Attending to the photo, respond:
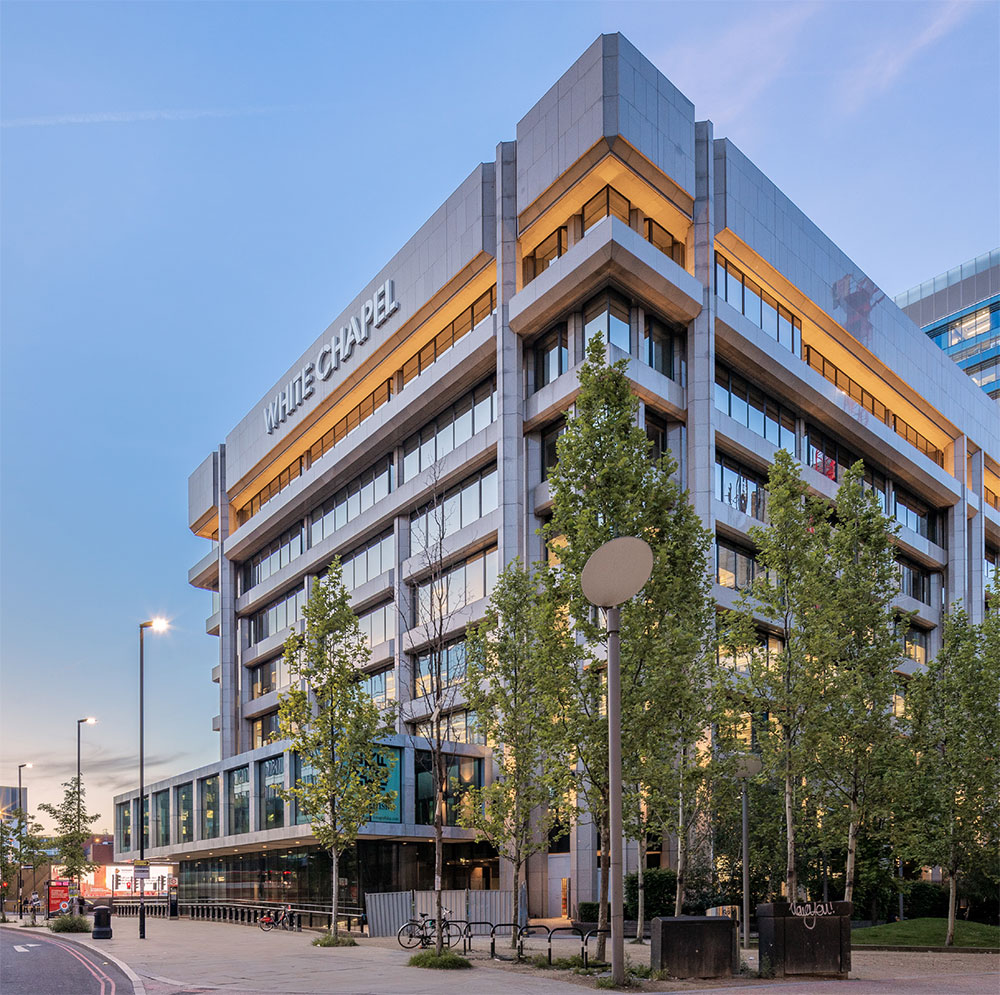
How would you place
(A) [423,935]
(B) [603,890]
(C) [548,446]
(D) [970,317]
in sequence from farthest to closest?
(D) [970,317], (C) [548,446], (A) [423,935], (B) [603,890]

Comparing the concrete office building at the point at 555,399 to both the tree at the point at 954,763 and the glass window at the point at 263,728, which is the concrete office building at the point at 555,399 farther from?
the tree at the point at 954,763

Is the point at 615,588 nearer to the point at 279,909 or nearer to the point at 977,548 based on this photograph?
the point at 279,909

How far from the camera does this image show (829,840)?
28984 mm

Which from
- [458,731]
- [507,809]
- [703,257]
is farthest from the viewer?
[458,731]

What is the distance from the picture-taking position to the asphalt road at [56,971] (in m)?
20.7

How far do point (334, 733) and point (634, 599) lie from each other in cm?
1358

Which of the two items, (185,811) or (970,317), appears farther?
(970,317)

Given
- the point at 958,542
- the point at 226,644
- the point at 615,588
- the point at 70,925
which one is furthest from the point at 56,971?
the point at 958,542

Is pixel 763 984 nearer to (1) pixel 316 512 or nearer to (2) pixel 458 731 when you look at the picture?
(2) pixel 458 731

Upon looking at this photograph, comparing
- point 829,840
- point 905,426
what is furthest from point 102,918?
point 905,426

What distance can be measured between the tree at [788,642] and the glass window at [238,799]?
3354cm

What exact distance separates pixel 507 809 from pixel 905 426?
1735 inches

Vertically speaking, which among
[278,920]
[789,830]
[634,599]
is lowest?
[278,920]

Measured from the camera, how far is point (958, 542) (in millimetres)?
65250
